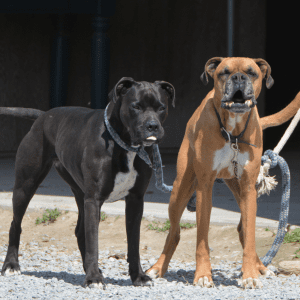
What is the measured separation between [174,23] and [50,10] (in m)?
3.71

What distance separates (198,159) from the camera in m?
3.80

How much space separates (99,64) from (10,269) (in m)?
7.41

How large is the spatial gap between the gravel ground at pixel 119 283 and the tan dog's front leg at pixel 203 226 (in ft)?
0.38

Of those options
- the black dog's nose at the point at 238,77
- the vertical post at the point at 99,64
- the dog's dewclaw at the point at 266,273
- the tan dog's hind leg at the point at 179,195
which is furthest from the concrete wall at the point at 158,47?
the black dog's nose at the point at 238,77

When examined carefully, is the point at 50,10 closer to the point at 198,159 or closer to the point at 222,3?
the point at 222,3

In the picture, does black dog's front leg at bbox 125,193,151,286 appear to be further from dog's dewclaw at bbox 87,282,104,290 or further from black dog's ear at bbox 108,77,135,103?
black dog's ear at bbox 108,77,135,103

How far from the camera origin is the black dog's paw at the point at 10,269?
4.21 m

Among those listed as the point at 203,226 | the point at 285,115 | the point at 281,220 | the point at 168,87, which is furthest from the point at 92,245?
the point at 285,115

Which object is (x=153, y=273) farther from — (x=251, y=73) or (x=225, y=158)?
(x=251, y=73)

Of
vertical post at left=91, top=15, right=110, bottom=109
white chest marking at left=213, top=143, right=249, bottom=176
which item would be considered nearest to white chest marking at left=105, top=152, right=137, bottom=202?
white chest marking at left=213, top=143, right=249, bottom=176

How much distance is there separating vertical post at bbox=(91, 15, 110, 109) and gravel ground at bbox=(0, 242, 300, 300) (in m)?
6.32

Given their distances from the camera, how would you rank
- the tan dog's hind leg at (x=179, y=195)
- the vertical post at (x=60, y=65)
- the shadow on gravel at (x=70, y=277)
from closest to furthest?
the shadow on gravel at (x=70, y=277) → the tan dog's hind leg at (x=179, y=195) → the vertical post at (x=60, y=65)

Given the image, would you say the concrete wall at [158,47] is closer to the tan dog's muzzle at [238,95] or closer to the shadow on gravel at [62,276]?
the shadow on gravel at [62,276]

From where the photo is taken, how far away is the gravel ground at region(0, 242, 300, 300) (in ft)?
11.6
